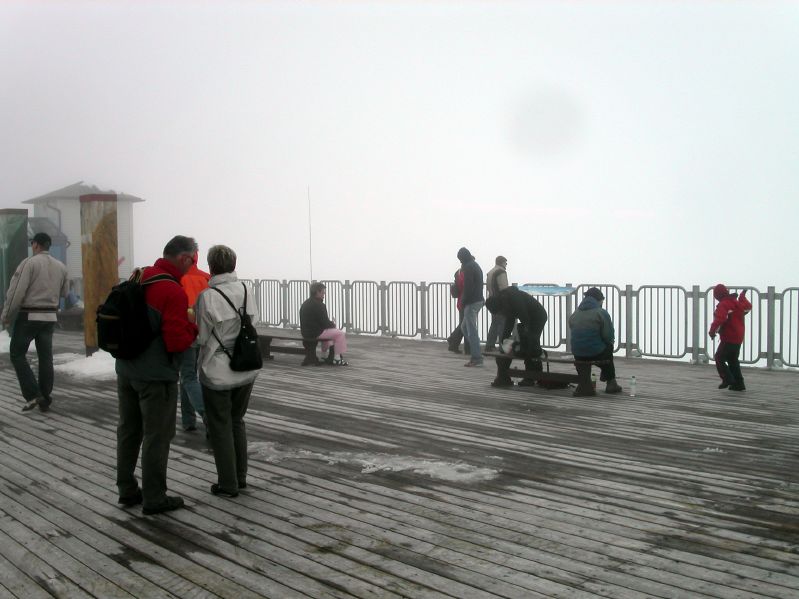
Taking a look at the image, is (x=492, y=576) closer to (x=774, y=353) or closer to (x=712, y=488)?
(x=712, y=488)

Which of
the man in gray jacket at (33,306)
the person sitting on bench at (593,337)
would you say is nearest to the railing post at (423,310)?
the person sitting on bench at (593,337)

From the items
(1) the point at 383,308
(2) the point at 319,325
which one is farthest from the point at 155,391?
(1) the point at 383,308

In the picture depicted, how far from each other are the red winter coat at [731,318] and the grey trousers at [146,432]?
792 cm

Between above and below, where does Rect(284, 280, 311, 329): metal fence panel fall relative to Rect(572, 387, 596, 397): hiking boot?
above

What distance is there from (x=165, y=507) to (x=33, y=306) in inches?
183

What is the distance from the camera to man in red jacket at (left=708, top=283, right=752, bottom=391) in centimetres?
1140

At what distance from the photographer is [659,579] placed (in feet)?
14.8

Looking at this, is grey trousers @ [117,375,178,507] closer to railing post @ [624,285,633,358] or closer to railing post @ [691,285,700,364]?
railing post @ [691,285,700,364]

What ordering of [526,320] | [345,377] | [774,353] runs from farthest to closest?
1. [774,353]
2. [345,377]
3. [526,320]

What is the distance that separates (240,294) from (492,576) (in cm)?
272

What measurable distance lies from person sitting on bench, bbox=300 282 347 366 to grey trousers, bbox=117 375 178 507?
866 centimetres

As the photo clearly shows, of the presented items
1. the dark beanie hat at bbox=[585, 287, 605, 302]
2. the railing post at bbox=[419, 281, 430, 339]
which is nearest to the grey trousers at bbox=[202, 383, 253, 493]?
the dark beanie hat at bbox=[585, 287, 605, 302]

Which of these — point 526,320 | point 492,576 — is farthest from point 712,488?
point 526,320

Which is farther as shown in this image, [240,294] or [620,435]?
[620,435]
